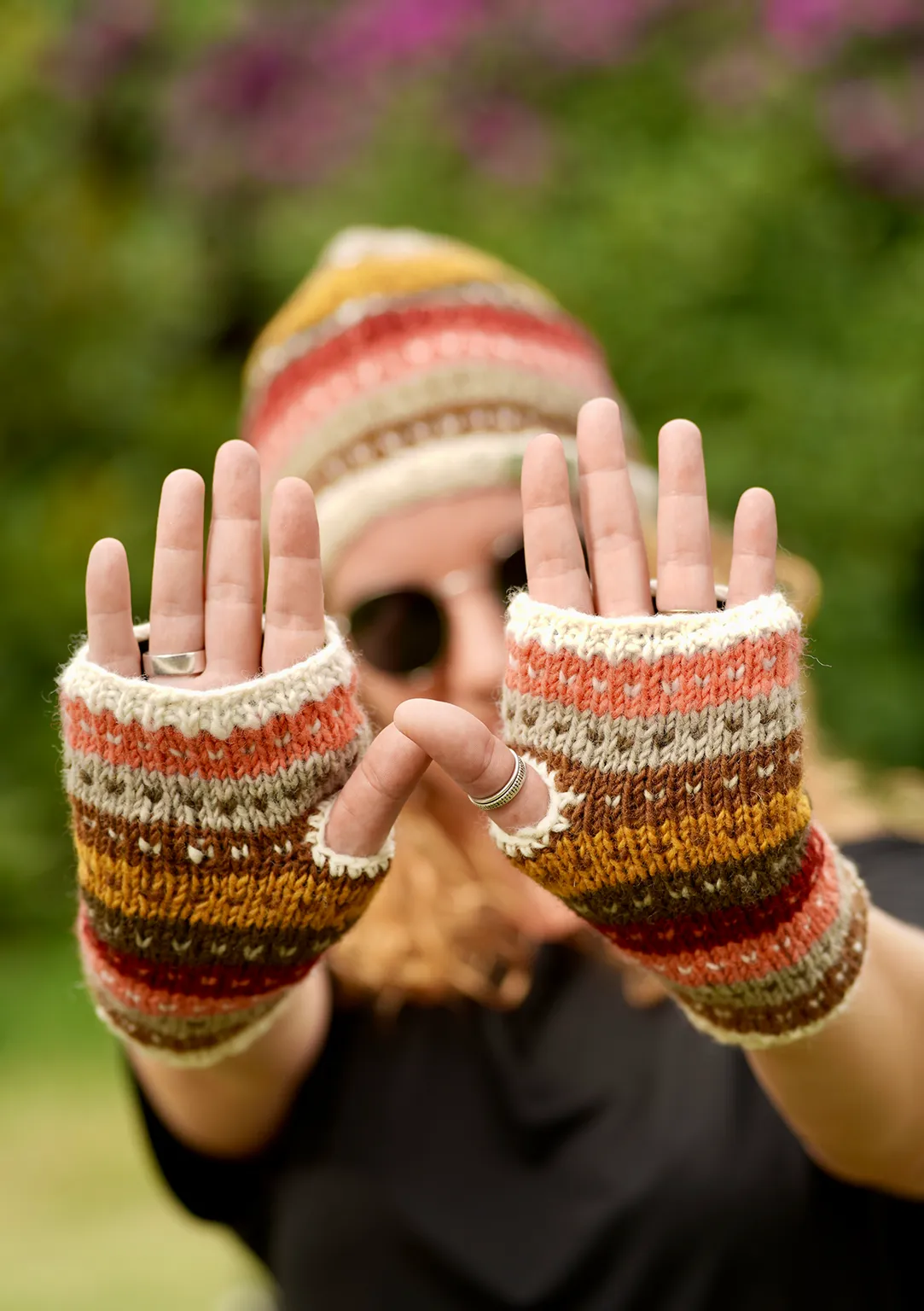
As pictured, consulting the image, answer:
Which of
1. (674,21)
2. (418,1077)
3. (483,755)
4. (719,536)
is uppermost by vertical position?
(674,21)

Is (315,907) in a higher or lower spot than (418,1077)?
higher

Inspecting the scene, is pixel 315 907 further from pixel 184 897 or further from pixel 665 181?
pixel 665 181

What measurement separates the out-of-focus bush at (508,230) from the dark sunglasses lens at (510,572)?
2.27 meters

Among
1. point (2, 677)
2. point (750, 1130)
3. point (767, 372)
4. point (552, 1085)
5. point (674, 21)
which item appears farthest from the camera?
point (2, 677)

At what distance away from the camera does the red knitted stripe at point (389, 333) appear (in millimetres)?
1756

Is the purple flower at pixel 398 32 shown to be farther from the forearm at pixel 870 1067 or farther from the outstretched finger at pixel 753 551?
the forearm at pixel 870 1067

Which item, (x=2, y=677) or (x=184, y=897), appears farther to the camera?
(x=2, y=677)

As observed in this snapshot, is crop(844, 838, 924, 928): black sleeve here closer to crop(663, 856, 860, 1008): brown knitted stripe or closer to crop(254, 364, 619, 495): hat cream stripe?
crop(663, 856, 860, 1008): brown knitted stripe

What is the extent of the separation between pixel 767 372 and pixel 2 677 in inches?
138

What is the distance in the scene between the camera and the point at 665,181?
387 centimetres

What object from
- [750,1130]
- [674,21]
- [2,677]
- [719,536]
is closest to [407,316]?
[719,536]

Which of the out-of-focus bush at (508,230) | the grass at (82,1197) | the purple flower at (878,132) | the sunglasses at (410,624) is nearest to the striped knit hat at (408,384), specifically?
the sunglasses at (410,624)

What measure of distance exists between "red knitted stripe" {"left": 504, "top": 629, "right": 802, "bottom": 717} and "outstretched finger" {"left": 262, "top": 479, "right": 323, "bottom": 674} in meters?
0.20

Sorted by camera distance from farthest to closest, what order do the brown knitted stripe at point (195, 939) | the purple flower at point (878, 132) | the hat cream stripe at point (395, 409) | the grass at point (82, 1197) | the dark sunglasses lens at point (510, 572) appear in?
the purple flower at point (878, 132)
the grass at point (82, 1197)
the hat cream stripe at point (395, 409)
the dark sunglasses lens at point (510, 572)
the brown knitted stripe at point (195, 939)
